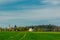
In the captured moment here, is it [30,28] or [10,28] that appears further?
[30,28]

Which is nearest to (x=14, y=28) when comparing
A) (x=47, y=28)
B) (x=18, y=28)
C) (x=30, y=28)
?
(x=18, y=28)

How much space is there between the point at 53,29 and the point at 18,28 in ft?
47.3

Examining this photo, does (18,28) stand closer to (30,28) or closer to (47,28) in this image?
(30,28)

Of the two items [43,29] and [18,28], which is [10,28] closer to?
[18,28]

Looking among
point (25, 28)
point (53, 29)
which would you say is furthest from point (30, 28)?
point (53, 29)

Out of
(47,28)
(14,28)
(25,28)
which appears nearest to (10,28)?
(14,28)

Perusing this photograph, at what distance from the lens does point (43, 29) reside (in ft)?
320

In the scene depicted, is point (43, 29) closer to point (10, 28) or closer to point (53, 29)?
point (53, 29)

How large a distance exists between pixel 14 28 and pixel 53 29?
1611 cm

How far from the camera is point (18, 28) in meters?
94.9

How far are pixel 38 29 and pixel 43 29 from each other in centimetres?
226

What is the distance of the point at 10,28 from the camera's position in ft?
298

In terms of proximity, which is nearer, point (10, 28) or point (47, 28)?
point (10, 28)

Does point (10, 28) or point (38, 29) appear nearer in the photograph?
point (10, 28)
